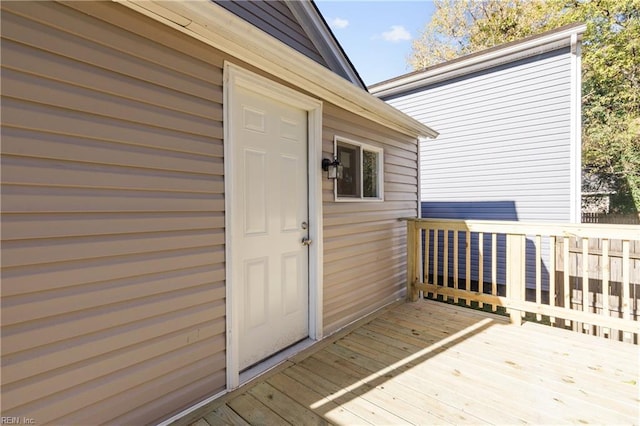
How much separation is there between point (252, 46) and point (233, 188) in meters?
0.99

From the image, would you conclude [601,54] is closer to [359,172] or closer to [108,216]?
[359,172]

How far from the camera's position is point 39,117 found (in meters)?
1.40

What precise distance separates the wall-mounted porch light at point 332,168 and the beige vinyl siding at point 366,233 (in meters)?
0.07

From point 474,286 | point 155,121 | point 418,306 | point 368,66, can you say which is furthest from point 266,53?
point 368,66

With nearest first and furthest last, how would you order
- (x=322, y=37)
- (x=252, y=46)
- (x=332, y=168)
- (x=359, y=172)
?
(x=252, y=46) → (x=332, y=168) → (x=359, y=172) → (x=322, y=37)

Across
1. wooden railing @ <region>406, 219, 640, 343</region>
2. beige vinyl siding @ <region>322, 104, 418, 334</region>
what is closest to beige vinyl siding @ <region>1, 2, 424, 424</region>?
beige vinyl siding @ <region>322, 104, 418, 334</region>

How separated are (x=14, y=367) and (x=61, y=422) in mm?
364

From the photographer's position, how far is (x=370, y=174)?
3.89 metres

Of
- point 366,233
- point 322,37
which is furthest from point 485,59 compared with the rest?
point 366,233

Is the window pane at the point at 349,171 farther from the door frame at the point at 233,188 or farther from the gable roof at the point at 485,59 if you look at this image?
the gable roof at the point at 485,59

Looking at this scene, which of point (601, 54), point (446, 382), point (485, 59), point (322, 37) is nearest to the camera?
point (446, 382)

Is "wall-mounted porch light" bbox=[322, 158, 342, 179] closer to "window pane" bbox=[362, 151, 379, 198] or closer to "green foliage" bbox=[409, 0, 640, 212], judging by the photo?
"window pane" bbox=[362, 151, 379, 198]

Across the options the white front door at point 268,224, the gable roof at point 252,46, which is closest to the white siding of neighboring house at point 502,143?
the gable roof at point 252,46

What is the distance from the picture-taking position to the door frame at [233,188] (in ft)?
7.13
